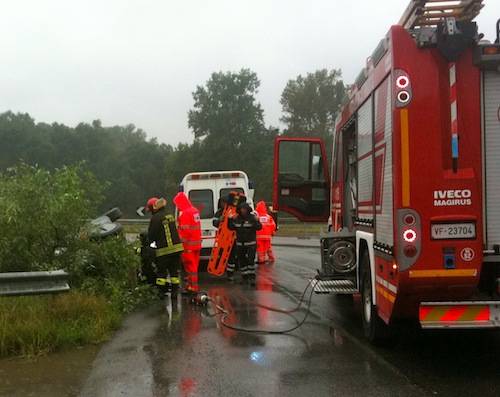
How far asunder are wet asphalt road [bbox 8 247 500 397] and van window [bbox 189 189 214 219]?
6.24 metres

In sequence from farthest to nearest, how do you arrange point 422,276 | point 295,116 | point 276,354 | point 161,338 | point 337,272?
point 295,116
point 337,272
point 161,338
point 276,354
point 422,276

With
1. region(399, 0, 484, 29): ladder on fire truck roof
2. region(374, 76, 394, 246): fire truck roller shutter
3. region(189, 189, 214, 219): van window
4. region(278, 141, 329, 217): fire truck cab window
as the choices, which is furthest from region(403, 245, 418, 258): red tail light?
region(189, 189, 214, 219): van window

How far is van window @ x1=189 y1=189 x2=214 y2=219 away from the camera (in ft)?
49.0

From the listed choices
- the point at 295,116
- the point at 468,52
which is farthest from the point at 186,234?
the point at 295,116

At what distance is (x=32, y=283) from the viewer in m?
6.68

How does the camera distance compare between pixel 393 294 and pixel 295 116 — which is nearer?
pixel 393 294

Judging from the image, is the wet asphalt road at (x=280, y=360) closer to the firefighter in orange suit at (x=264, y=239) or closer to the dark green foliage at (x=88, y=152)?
the firefighter in orange suit at (x=264, y=239)

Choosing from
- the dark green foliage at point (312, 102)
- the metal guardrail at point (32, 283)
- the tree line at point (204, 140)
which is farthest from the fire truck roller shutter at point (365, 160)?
the dark green foliage at point (312, 102)

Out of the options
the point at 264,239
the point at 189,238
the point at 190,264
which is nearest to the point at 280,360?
the point at 190,264

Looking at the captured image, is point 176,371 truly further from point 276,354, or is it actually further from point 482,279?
point 482,279

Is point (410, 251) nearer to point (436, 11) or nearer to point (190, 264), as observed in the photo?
point (436, 11)

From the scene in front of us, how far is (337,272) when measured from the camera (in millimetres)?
7945

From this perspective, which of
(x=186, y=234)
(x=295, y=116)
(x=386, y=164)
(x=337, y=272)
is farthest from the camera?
(x=295, y=116)

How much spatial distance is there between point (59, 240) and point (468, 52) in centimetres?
575
